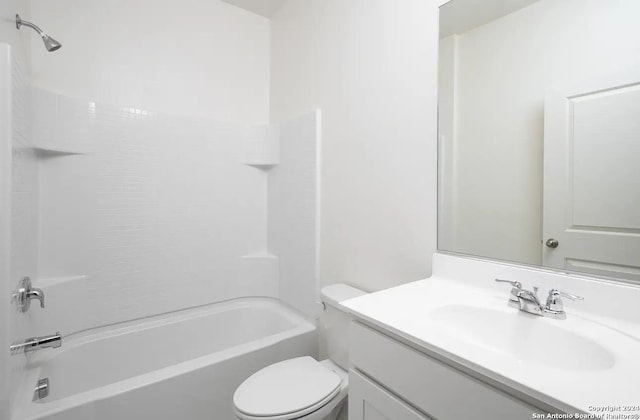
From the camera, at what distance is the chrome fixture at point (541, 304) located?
2.56 ft

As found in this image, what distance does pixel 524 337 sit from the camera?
0.79 m

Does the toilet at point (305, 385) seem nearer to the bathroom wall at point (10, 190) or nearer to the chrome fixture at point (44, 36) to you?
the bathroom wall at point (10, 190)

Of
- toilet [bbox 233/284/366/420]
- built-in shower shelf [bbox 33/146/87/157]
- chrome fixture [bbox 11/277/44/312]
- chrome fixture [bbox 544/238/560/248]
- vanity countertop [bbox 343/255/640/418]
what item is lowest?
toilet [bbox 233/284/366/420]

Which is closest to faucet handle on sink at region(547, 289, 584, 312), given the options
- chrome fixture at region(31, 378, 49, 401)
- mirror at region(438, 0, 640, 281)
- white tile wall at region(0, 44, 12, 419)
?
mirror at region(438, 0, 640, 281)

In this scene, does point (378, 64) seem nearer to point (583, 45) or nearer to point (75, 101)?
point (583, 45)

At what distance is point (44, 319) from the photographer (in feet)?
5.01

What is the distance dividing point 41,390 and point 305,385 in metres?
1.17

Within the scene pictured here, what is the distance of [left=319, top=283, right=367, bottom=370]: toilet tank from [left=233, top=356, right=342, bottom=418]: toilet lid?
137mm

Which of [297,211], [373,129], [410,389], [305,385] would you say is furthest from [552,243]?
[297,211]

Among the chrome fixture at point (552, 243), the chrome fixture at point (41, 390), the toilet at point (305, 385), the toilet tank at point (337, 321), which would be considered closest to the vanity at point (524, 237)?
the chrome fixture at point (552, 243)

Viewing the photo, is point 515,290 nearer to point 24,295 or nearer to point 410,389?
point 410,389

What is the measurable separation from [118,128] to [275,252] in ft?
4.29

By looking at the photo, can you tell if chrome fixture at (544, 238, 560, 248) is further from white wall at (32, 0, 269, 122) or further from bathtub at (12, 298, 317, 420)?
white wall at (32, 0, 269, 122)

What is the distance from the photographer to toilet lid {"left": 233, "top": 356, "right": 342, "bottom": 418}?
3.47 feet
